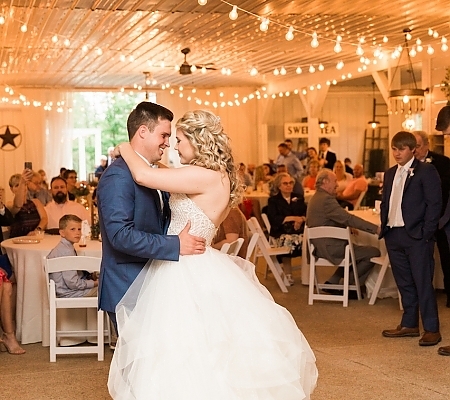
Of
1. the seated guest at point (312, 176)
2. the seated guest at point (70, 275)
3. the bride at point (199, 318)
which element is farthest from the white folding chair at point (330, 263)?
the seated guest at point (312, 176)

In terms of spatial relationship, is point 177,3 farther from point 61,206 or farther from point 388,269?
point 388,269

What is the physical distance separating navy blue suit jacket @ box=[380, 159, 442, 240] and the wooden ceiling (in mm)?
2747

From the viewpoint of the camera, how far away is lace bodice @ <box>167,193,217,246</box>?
3.66 meters

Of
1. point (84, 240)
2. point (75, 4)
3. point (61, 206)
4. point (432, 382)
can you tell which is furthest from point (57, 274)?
point (75, 4)

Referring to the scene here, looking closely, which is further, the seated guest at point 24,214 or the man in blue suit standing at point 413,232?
the seated guest at point 24,214

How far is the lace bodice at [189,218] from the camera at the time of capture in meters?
3.66

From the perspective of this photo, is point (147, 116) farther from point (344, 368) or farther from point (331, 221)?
point (331, 221)

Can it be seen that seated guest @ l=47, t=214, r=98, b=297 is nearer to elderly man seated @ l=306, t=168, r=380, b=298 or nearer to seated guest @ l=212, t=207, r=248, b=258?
seated guest @ l=212, t=207, r=248, b=258

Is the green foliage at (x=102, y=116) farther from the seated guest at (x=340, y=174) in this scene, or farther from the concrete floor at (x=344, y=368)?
the concrete floor at (x=344, y=368)

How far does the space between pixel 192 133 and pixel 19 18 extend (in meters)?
6.54

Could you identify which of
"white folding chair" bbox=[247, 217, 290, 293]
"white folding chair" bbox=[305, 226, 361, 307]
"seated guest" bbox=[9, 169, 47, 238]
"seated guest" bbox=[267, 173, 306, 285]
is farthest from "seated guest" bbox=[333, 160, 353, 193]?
"seated guest" bbox=[9, 169, 47, 238]

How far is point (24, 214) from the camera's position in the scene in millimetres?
8516

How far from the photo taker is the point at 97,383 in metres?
5.48

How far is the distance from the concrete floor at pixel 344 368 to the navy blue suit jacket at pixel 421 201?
906 mm
